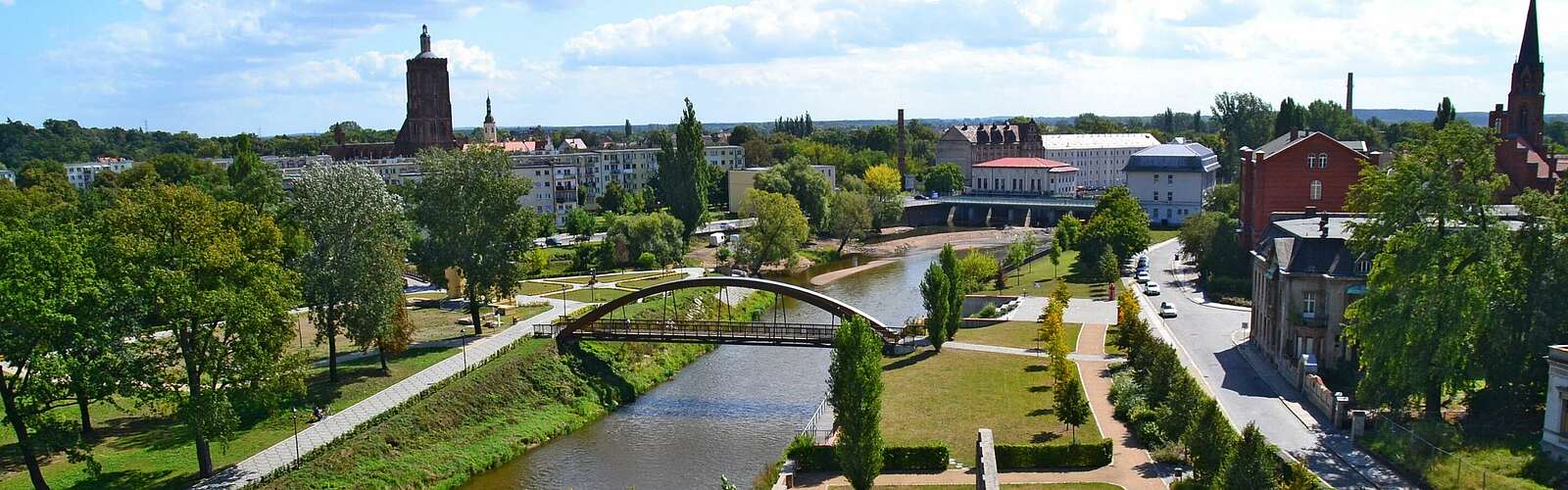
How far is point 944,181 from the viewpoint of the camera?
4833 inches

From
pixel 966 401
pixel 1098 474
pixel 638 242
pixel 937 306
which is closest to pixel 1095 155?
pixel 638 242

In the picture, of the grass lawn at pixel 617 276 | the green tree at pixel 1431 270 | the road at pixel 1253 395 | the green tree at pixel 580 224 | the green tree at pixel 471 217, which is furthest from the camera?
the green tree at pixel 580 224

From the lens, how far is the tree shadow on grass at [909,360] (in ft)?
139

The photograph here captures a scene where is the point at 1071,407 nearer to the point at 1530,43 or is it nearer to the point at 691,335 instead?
the point at 691,335

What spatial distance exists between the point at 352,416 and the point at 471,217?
12774 mm

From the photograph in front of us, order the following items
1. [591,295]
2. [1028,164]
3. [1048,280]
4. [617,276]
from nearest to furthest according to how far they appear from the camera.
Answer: [591,295]
[1048,280]
[617,276]
[1028,164]

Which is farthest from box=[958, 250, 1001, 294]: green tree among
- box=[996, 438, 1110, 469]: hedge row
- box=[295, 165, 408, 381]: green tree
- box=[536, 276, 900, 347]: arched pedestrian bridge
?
box=[295, 165, 408, 381]: green tree

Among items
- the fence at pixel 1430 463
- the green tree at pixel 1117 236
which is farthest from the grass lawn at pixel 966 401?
the green tree at pixel 1117 236

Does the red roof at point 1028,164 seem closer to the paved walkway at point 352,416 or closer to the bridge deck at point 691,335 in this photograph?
the bridge deck at point 691,335

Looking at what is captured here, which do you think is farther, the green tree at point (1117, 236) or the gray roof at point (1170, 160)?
the gray roof at point (1170, 160)

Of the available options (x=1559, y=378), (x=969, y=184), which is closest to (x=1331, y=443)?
(x=1559, y=378)

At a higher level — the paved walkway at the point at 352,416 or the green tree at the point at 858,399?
the green tree at the point at 858,399

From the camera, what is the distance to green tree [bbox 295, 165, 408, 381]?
35.8 metres

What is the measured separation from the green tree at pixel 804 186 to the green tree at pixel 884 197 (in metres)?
5.37
